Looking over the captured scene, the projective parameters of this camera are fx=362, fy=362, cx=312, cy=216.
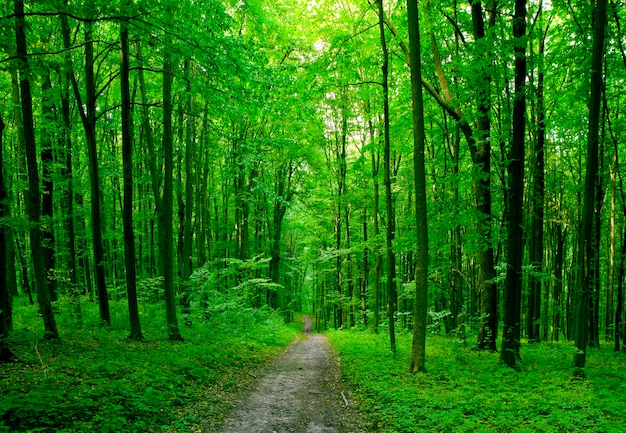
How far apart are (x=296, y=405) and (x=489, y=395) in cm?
366

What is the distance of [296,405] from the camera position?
7.16 m

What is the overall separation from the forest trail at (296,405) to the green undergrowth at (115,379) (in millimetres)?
503

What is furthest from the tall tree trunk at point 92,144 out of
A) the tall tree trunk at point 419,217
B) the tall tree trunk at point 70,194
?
the tall tree trunk at point 419,217

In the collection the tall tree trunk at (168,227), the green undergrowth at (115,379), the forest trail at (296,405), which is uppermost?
the tall tree trunk at (168,227)

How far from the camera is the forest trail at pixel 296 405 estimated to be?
5.98m

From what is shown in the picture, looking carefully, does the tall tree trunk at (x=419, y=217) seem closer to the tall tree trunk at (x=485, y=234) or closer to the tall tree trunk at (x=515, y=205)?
the tall tree trunk at (x=515, y=205)

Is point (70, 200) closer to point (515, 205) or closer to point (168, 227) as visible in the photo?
point (168, 227)

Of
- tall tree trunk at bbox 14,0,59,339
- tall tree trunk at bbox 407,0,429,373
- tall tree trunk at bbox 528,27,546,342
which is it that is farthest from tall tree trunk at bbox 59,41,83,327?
tall tree trunk at bbox 528,27,546,342

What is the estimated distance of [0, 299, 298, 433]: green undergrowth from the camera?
4.81 metres

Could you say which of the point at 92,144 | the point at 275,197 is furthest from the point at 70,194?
the point at 275,197

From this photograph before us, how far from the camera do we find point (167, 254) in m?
10.9

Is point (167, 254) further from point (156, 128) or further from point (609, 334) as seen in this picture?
point (609, 334)

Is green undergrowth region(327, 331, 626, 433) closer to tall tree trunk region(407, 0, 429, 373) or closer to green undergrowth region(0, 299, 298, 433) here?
tall tree trunk region(407, 0, 429, 373)

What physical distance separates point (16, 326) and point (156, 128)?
13.5 meters
